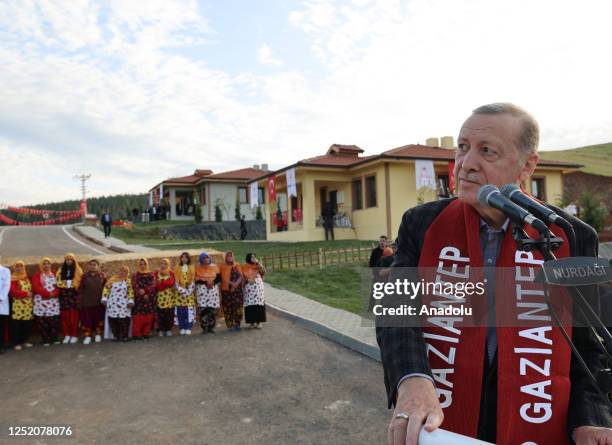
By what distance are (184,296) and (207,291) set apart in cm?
43

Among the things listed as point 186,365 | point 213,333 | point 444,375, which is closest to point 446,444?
point 444,375

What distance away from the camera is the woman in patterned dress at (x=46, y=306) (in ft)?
27.2

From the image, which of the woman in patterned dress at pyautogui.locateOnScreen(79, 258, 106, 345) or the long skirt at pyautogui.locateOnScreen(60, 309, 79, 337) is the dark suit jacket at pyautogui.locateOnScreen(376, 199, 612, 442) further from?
the long skirt at pyautogui.locateOnScreen(60, 309, 79, 337)

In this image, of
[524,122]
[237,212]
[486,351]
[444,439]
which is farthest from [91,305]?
[237,212]

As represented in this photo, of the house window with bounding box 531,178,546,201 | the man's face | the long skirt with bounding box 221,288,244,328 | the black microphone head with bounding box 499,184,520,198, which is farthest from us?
the house window with bounding box 531,178,546,201

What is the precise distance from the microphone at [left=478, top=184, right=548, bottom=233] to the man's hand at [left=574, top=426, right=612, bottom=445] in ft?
2.17

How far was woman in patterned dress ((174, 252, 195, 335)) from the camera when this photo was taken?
347 inches

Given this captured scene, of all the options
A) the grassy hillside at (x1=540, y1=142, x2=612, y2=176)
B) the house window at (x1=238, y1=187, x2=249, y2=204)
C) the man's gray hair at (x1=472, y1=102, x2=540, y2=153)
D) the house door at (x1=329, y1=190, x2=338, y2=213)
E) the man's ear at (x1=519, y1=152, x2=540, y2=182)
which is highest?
the grassy hillside at (x1=540, y1=142, x2=612, y2=176)

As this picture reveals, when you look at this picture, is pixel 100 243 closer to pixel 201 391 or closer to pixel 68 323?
pixel 68 323

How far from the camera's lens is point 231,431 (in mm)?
4621

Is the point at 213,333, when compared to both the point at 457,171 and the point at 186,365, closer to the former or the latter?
the point at 186,365

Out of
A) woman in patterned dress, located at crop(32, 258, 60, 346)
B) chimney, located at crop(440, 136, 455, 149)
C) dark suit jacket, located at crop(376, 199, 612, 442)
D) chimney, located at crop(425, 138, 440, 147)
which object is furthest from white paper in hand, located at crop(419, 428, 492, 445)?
chimney, located at crop(425, 138, 440, 147)

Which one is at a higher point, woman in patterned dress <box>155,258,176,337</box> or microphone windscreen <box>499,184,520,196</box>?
microphone windscreen <box>499,184,520,196</box>

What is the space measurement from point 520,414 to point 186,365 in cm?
606
